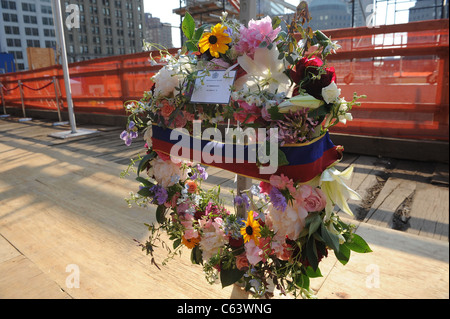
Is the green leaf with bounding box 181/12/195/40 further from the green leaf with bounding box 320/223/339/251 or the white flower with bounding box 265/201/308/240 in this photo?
the green leaf with bounding box 320/223/339/251

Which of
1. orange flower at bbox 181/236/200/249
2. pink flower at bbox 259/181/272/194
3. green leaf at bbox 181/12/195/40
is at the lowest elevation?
orange flower at bbox 181/236/200/249

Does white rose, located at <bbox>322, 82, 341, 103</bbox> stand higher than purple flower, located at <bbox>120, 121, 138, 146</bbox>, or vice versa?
white rose, located at <bbox>322, 82, 341, 103</bbox>

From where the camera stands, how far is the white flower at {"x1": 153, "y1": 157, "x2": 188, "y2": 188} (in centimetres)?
164

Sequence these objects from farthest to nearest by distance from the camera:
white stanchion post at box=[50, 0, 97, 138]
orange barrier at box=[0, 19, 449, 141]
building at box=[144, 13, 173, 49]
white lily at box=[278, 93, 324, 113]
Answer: white stanchion post at box=[50, 0, 97, 138]
orange barrier at box=[0, 19, 449, 141]
building at box=[144, 13, 173, 49]
white lily at box=[278, 93, 324, 113]

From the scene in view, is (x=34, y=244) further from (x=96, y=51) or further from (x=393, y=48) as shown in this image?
(x=96, y=51)

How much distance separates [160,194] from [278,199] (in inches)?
27.5

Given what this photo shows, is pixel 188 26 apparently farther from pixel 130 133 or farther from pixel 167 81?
pixel 130 133

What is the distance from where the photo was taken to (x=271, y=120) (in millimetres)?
1135

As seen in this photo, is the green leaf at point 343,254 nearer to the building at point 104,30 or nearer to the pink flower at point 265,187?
the pink flower at point 265,187

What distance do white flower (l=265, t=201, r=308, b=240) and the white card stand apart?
449mm

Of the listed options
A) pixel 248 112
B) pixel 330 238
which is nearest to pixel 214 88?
pixel 248 112

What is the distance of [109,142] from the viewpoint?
5.33m

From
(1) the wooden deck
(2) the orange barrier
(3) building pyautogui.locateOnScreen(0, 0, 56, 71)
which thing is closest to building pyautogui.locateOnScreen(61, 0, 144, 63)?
(3) building pyautogui.locateOnScreen(0, 0, 56, 71)
